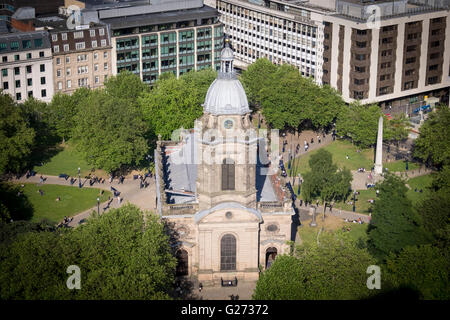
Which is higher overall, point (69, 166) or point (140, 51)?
point (140, 51)

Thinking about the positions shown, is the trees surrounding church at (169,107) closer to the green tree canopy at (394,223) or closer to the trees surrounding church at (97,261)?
the green tree canopy at (394,223)

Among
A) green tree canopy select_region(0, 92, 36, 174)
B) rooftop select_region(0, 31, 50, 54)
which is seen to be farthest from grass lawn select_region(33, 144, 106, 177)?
rooftop select_region(0, 31, 50, 54)

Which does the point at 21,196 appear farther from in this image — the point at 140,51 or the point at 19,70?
the point at 140,51

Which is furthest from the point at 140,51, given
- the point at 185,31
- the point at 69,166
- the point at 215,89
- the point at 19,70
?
the point at 215,89

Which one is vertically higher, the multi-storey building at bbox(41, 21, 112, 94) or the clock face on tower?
the clock face on tower

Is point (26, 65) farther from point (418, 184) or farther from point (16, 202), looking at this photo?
point (418, 184)

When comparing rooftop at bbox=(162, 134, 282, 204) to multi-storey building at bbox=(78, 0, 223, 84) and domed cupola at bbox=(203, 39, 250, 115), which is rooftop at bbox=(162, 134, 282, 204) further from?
multi-storey building at bbox=(78, 0, 223, 84)

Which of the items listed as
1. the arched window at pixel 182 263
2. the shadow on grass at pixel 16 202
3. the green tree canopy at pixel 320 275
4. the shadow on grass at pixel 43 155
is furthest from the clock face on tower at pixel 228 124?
the shadow on grass at pixel 43 155
